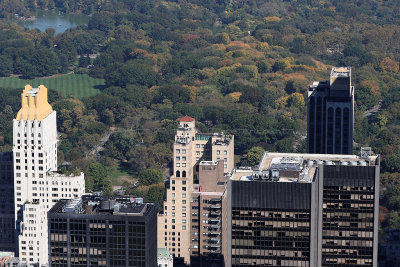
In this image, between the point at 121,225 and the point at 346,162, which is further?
the point at 346,162

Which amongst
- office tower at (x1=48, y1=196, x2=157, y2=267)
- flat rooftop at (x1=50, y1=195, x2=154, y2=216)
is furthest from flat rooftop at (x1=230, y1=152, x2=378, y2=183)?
office tower at (x1=48, y1=196, x2=157, y2=267)

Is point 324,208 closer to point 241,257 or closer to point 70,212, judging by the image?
point 241,257

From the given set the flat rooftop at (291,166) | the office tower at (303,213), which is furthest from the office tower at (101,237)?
the flat rooftop at (291,166)

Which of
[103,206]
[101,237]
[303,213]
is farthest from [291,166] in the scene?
[101,237]

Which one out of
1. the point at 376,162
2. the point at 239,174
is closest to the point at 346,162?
the point at 376,162

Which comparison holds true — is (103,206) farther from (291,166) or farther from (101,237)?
(291,166)

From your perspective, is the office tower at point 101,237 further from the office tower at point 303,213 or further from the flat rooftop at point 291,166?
the flat rooftop at point 291,166

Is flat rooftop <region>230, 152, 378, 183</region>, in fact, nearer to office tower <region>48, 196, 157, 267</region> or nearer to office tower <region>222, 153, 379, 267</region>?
office tower <region>222, 153, 379, 267</region>
